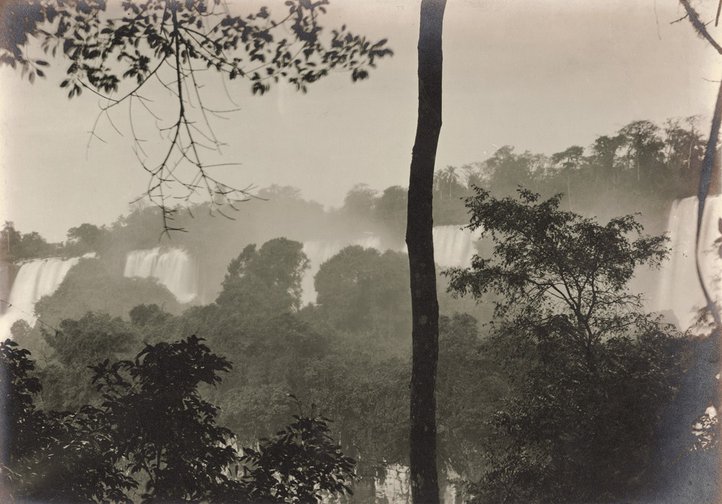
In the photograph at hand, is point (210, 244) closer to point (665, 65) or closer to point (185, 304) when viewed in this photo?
point (185, 304)

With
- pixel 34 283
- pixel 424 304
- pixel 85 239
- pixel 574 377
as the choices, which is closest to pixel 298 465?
pixel 424 304

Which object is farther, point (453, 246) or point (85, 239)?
point (85, 239)

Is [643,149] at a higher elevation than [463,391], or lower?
higher

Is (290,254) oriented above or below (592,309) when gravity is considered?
above

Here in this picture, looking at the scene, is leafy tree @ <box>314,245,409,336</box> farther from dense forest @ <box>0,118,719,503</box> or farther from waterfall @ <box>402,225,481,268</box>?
waterfall @ <box>402,225,481,268</box>

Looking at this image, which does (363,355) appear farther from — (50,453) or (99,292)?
(50,453)

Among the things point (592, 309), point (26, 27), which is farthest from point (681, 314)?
point (26, 27)

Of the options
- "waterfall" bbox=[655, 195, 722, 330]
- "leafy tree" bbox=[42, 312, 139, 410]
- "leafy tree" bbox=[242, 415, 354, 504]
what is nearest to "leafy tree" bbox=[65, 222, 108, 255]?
"leafy tree" bbox=[42, 312, 139, 410]
